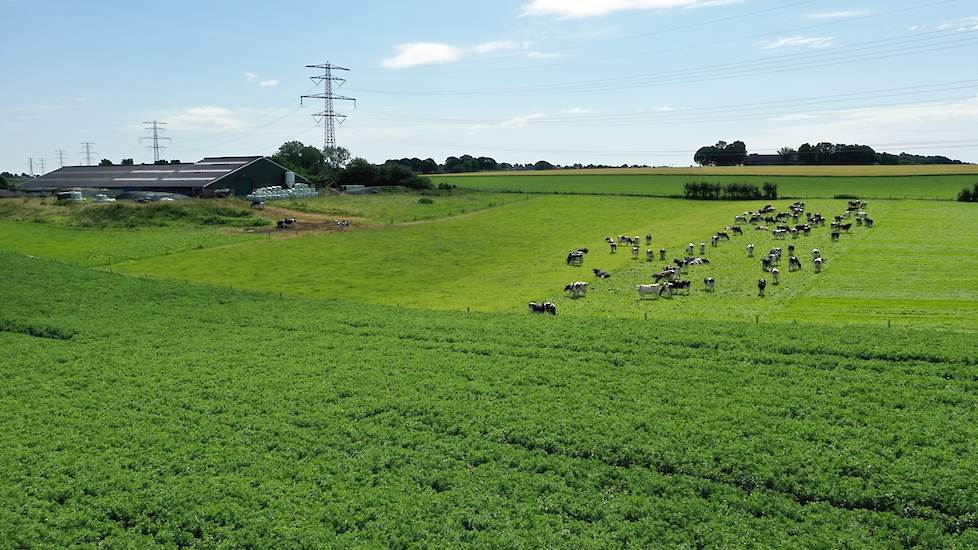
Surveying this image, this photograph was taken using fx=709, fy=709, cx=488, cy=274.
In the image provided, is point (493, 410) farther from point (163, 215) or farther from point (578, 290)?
point (163, 215)

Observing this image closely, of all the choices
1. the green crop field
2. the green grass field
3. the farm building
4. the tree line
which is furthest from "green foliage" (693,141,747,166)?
the farm building

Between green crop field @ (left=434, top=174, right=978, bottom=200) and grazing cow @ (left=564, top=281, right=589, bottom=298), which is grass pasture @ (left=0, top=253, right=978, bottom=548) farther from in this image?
green crop field @ (left=434, top=174, right=978, bottom=200)

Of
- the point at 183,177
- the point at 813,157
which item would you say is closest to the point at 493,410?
the point at 183,177

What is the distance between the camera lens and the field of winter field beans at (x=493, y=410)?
54.3 feet

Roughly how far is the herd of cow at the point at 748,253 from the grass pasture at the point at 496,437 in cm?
924

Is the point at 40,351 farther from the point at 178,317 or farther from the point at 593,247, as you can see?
the point at 593,247

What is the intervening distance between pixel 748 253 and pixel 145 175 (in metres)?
99.6

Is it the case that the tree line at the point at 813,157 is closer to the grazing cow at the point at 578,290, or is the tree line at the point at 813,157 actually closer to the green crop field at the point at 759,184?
the green crop field at the point at 759,184

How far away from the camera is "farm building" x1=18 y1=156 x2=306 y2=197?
104750mm

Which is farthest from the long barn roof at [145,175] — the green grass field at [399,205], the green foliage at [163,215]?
the green foliage at [163,215]

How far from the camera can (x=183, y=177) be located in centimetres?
10856

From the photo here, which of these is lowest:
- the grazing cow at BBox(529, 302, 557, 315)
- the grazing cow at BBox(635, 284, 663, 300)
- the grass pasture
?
the grass pasture

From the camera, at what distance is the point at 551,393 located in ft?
77.5

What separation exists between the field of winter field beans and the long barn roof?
62.0 m
